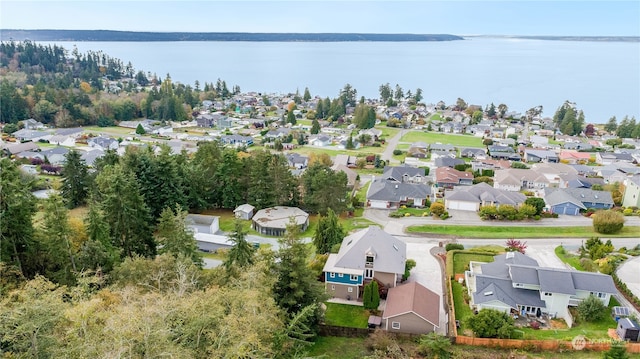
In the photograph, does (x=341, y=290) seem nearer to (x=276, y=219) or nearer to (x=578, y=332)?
(x=578, y=332)

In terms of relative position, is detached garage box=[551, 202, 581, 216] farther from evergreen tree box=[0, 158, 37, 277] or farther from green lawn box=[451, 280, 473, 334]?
evergreen tree box=[0, 158, 37, 277]

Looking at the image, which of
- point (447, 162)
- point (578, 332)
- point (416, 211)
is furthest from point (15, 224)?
point (447, 162)

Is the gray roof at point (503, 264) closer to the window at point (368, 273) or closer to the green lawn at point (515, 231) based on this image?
the window at point (368, 273)

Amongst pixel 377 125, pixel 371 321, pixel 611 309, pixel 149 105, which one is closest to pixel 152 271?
pixel 371 321

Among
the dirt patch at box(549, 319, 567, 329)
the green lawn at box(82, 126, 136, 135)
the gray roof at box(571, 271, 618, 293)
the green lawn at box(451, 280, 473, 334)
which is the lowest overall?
the green lawn at box(82, 126, 136, 135)

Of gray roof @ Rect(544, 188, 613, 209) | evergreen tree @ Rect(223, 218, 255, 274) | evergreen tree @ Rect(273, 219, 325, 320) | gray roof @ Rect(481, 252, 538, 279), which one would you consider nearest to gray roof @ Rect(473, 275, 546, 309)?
gray roof @ Rect(481, 252, 538, 279)

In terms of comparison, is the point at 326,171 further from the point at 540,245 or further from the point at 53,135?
the point at 53,135
